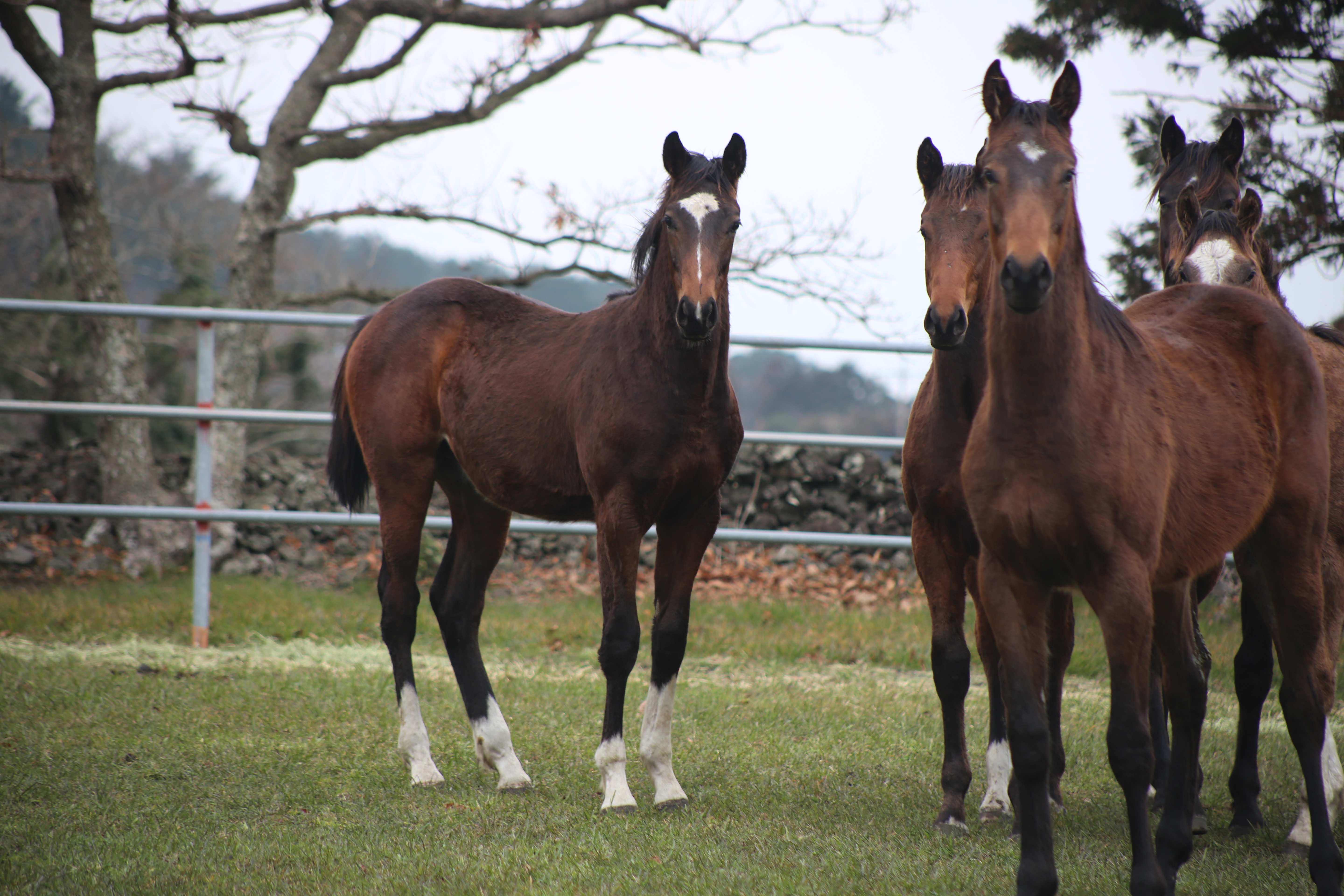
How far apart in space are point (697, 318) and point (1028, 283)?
1210 millimetres

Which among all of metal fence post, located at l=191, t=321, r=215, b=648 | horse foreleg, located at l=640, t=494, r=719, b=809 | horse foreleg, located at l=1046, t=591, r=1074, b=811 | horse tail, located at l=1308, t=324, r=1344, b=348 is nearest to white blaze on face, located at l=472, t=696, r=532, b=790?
horse foreleg, located at l=640, t=494, r=719, b=809

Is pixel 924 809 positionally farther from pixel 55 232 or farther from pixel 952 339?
pixel 55 232

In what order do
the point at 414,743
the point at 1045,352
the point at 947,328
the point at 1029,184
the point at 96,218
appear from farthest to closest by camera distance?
the point at 96,218, the point at 414,743, the point at 947,328, the point at 1045,352, the point at 1029,184

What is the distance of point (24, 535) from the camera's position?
7844mm

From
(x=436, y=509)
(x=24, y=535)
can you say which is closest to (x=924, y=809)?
(x=436, y=509)

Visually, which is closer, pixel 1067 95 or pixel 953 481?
pixel 1067 95

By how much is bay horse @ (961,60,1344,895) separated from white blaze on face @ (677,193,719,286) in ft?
3.02

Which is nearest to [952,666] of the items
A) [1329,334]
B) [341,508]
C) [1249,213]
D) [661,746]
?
[661,746]

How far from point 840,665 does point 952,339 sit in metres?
3.36

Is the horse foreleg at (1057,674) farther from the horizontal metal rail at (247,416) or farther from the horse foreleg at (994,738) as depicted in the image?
the horizontal metal rail at (247,416)

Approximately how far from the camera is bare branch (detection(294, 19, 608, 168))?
8930mm

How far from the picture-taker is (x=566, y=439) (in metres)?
3.81

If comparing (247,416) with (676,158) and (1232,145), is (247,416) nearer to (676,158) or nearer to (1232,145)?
(676,158)

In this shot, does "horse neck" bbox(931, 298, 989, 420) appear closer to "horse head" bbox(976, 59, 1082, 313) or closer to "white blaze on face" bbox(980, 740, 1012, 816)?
"horse head" bbox(976, 59, 1082, 313)
